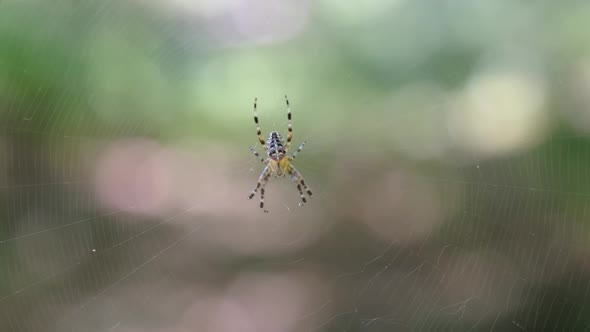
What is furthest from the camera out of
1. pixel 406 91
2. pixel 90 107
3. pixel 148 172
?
pixel 148 172

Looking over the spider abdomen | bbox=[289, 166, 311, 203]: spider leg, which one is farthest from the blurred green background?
the spider abdomen

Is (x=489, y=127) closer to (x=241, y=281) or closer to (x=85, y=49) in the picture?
(x=241, y=281)

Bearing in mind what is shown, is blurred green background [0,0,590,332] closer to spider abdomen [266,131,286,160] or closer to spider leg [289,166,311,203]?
spider leg [289,166,311,203]

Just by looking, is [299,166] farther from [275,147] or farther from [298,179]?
[275,147]

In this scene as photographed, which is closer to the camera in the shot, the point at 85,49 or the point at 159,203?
the point at 85,49

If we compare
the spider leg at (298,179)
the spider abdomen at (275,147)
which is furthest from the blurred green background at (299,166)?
the spider abdomen at (275,147)

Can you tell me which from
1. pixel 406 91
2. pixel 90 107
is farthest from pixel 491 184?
pixel 90 107

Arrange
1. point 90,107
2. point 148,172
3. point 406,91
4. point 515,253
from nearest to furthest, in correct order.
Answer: point 515,253
point 90,107
point 406,91
point 148,172
